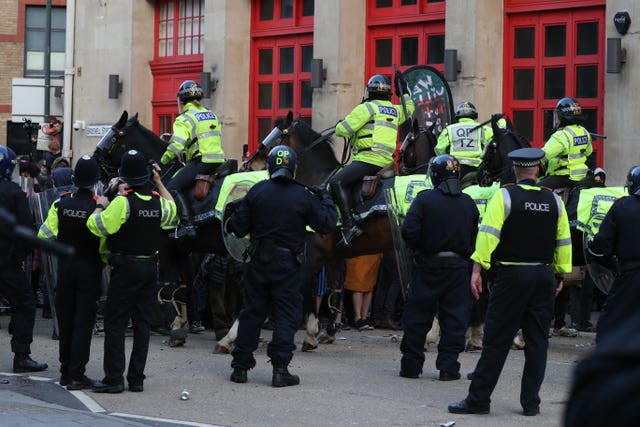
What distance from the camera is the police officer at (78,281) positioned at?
33.4ft

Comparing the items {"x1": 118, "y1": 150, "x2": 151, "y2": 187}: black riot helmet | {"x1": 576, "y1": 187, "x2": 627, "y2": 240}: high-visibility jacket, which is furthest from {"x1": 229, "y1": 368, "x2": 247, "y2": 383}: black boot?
{"x1": 576, "y1": 187, "x2": 627, "y2": 240}: high-visibility jacket

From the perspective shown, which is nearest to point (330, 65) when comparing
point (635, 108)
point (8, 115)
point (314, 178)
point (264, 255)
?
point (635, 108)

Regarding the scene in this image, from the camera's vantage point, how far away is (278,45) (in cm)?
2342

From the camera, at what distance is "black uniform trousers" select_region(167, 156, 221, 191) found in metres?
13.6

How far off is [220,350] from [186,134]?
8.12ft

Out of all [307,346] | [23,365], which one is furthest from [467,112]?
[23,365]

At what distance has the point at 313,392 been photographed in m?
10.1

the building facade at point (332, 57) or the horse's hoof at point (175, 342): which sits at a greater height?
the building facade at point (332, 57)

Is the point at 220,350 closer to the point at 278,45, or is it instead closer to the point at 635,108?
the point at 635,108

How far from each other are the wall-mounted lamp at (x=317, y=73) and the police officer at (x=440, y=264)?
10.6 metres

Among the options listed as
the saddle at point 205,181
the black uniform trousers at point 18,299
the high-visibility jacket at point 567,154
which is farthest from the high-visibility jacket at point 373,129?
the black uniform trousers at point 18,299

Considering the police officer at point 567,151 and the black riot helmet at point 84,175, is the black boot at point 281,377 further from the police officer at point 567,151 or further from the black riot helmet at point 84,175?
the police officer at point 567,151

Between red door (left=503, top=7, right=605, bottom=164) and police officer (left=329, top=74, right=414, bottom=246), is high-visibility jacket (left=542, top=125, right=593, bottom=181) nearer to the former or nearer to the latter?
police officer (left=329, top=74, right=414, bottom=246)

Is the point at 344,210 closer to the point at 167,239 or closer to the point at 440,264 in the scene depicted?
the point at 167,239
